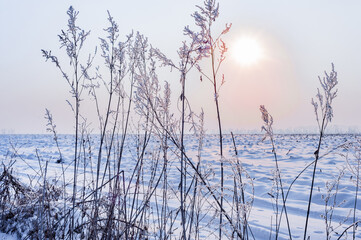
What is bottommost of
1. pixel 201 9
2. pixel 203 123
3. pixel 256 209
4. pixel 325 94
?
pixel 256 209

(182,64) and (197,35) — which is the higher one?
(197,35)

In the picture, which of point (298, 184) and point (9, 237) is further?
point (298, 184)

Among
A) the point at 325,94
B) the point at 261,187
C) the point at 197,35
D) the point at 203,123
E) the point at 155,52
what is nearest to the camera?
the point at 197,35

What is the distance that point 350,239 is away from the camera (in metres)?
3.33

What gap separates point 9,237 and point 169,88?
1.81m

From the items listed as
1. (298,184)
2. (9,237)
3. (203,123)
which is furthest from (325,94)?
(298,184)

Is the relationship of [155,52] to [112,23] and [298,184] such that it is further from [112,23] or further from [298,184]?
[298,184]

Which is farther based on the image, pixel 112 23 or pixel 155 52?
pixel 112 23

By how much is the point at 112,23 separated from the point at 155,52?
934 mm

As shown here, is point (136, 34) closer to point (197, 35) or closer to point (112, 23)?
point (112, 23)

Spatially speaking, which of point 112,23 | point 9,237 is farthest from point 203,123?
point 9,237

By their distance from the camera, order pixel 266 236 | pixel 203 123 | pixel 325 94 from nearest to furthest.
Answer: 1. pixel 325 94
2. pixel 203 123
3. pixel 266 236

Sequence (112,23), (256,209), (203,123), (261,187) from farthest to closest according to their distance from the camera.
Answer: (261,187) < (256,209) < (112,23) < (203,123)

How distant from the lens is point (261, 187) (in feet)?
22.0
